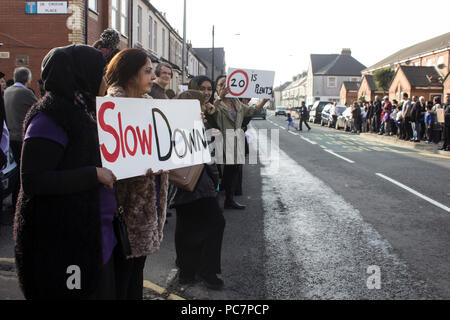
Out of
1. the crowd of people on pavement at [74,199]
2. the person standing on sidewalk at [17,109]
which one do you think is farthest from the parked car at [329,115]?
the crowd of people on pavement at [74,199]

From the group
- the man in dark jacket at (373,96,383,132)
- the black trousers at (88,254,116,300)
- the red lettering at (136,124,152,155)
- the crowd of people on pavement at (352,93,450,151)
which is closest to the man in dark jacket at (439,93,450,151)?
the crowd of people on pavement at (352,93,450,151)

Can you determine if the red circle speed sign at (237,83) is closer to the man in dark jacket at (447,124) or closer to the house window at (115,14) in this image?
the man in dark jacket at (447,124)

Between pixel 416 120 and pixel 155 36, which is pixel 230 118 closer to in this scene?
pixel 416 120

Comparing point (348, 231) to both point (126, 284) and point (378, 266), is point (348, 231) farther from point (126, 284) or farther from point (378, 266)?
point (126, 284)

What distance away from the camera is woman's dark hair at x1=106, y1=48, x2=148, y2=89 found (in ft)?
8.34

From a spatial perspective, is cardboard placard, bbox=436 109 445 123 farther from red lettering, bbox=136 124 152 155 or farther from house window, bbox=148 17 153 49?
house window, bbox=148 17 153 49

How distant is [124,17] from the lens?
2242 cm

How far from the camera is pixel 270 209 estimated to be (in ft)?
23.1

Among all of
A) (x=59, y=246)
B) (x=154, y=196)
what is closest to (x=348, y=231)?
(x=154, y=196)

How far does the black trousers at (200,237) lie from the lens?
3.90 meters

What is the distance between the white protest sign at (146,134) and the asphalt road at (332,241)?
1419mm

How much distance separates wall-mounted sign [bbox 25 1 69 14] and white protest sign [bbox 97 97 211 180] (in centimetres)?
1507

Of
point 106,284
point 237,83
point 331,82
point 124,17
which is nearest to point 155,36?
point 124,17

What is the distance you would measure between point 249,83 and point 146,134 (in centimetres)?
420
